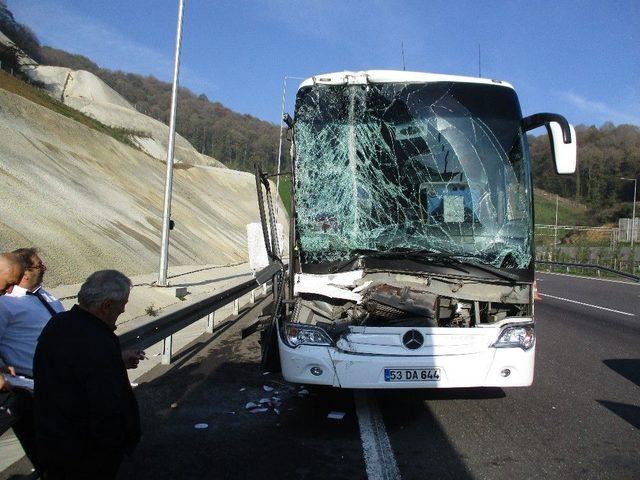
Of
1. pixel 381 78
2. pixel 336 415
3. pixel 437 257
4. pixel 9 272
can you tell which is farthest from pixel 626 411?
pixel 9 272

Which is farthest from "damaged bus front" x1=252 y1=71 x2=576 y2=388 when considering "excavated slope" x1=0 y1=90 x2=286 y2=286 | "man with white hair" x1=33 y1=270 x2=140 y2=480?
"excavated slope" x1=0 y1=90 x2=286 y2=286

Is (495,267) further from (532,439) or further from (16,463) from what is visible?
(16,463)

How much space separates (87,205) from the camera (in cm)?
2397

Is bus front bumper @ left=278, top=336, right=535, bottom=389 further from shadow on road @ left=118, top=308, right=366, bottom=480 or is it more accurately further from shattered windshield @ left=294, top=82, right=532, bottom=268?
shattered windshield @ left=294, top=82, right=532, bottom=268

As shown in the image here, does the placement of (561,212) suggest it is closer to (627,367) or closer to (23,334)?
(627,367)

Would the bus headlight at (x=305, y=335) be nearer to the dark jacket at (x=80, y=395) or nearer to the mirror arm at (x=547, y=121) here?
the dark jacket at (x=80, y=395)

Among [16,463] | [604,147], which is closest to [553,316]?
[16,463]

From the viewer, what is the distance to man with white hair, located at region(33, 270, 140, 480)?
99.1 inches

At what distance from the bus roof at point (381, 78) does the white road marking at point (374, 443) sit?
342 centimetres

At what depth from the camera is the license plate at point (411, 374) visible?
5.05m

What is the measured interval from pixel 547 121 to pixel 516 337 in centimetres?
221

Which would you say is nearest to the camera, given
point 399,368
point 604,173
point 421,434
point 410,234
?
point 421,434

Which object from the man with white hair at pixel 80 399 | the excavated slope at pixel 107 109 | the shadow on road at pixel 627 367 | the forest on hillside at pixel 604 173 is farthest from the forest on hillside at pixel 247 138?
the man with white hair at pixel 80 399

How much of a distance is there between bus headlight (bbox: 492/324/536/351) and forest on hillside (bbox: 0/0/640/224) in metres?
69.3
